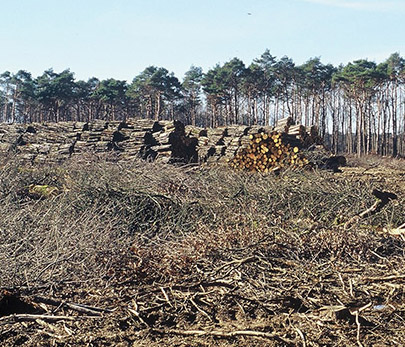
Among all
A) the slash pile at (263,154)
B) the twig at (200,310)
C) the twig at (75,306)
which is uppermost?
the slash pile at (263,154)

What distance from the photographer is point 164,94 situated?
159ft

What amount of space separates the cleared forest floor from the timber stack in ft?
24.4

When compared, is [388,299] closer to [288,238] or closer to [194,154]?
[288,238]

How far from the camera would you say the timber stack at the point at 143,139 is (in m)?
16.0

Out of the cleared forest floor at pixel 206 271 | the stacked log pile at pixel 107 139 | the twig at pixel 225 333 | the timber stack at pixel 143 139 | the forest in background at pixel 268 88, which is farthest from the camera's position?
the forest in background at pixel 268 88

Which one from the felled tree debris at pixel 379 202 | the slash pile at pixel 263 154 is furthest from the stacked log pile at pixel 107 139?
the felled tree debris at pixel 379 202

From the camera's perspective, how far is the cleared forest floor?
3.64 metres

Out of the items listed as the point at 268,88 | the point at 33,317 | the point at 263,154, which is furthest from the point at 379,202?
the point at 268,88

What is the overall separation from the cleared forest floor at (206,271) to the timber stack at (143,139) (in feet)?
24.4

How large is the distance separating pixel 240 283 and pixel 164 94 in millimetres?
44812

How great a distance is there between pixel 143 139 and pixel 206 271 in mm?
11966

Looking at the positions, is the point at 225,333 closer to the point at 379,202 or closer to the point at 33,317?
the point at 33,317

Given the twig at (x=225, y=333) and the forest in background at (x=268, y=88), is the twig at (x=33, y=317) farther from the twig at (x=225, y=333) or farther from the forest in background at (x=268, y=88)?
the forest in background at (x=268, y=88)

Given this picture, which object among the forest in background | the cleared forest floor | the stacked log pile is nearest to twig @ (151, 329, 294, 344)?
the cleared forest floor
